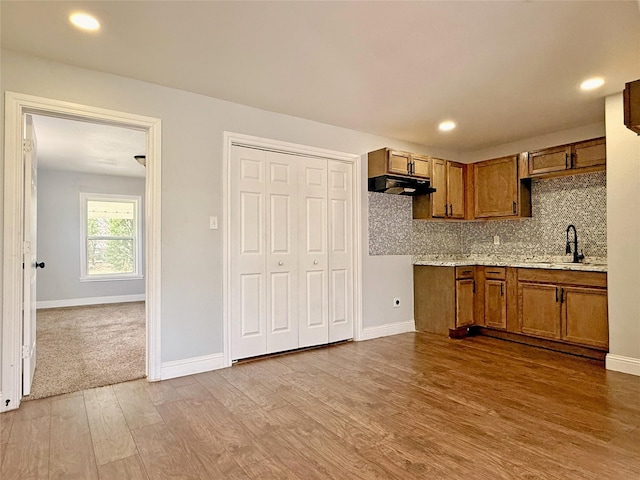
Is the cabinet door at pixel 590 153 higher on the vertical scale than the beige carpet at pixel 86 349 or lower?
higher

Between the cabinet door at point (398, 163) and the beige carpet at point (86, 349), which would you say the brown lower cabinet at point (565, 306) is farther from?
the beige carpet at point (86, 349)

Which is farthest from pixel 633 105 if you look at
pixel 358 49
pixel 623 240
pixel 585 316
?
pixel 585 316

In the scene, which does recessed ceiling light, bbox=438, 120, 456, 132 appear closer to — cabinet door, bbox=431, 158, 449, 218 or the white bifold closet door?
cabinet door, bbox=431, 158, 449, 218

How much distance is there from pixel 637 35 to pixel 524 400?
2.51 metres

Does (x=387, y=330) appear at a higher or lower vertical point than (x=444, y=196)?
lower

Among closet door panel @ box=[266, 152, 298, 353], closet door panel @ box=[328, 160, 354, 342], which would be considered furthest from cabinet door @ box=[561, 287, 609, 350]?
closet door panel @ box=[266, 152, 298, 353]

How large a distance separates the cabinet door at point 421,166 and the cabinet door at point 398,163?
11cm

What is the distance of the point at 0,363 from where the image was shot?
2506mm

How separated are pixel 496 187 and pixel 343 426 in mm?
3725

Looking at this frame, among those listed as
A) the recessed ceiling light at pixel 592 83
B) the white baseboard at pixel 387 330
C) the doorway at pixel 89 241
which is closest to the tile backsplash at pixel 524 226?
the white baseboard at pixel 387 330

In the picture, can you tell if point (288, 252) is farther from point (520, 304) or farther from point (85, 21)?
point (520, 304)

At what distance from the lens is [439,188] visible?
187 inches

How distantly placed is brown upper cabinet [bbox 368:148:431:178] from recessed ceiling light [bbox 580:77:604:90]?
175 centimetres

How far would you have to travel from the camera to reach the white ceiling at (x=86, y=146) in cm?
436
